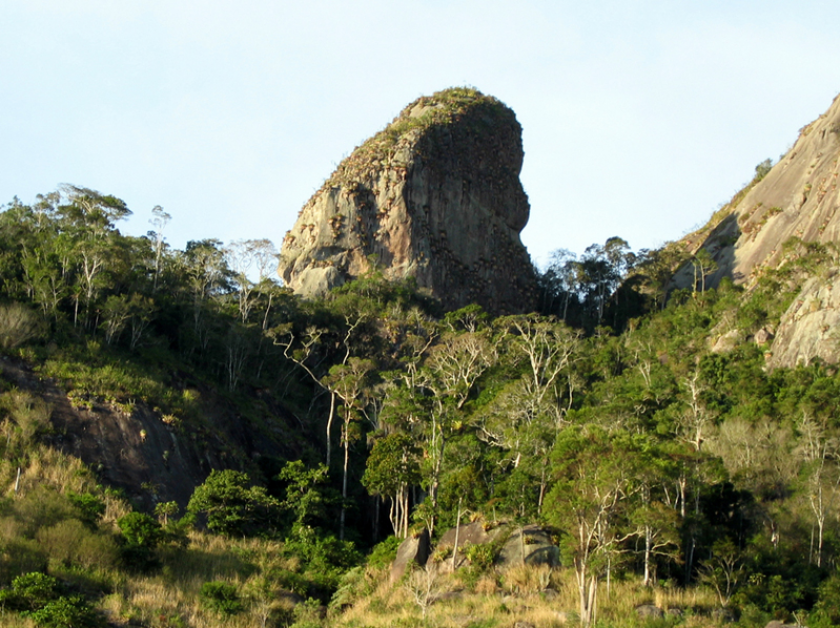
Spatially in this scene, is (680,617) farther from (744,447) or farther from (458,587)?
(744,447)

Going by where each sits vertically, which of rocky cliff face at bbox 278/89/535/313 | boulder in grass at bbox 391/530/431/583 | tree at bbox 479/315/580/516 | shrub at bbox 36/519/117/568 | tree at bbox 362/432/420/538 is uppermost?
rocky cliff face at bbox 278/89/535/313

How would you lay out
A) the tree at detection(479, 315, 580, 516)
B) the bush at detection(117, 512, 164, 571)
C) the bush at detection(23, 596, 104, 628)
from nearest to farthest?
the bush at detection(23, 596, 104, 628) → the bush at detection(117, 512, 164, 571) → the tree at detection(479, 315, 580, 516)

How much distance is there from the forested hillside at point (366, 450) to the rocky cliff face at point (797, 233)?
1629 mm

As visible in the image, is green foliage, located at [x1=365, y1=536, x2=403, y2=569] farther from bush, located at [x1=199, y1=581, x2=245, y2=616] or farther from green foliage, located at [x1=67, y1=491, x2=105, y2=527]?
green foliage, located at [x1=67, y1=491, x2=105, y2=527]

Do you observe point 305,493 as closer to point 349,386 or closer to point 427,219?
point 349,386

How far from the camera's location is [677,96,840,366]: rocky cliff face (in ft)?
146

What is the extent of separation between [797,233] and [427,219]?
26197 mm

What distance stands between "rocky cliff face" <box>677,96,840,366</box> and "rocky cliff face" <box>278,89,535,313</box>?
→ 1563cm

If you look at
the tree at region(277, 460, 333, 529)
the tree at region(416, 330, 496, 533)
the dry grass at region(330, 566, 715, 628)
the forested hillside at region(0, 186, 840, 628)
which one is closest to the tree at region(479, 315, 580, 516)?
the forested hillside at region(0, 186, 840, 628)

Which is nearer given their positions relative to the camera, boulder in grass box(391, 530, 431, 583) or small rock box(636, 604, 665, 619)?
small rock box(636, 604, 665, 619)

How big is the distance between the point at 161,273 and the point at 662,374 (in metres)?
28.2

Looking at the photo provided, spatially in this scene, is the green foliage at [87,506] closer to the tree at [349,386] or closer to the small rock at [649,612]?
the tree at [349,386]

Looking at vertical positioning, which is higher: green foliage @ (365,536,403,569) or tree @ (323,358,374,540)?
tree @ (323,358,374,540)

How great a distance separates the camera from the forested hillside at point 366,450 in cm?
2270
